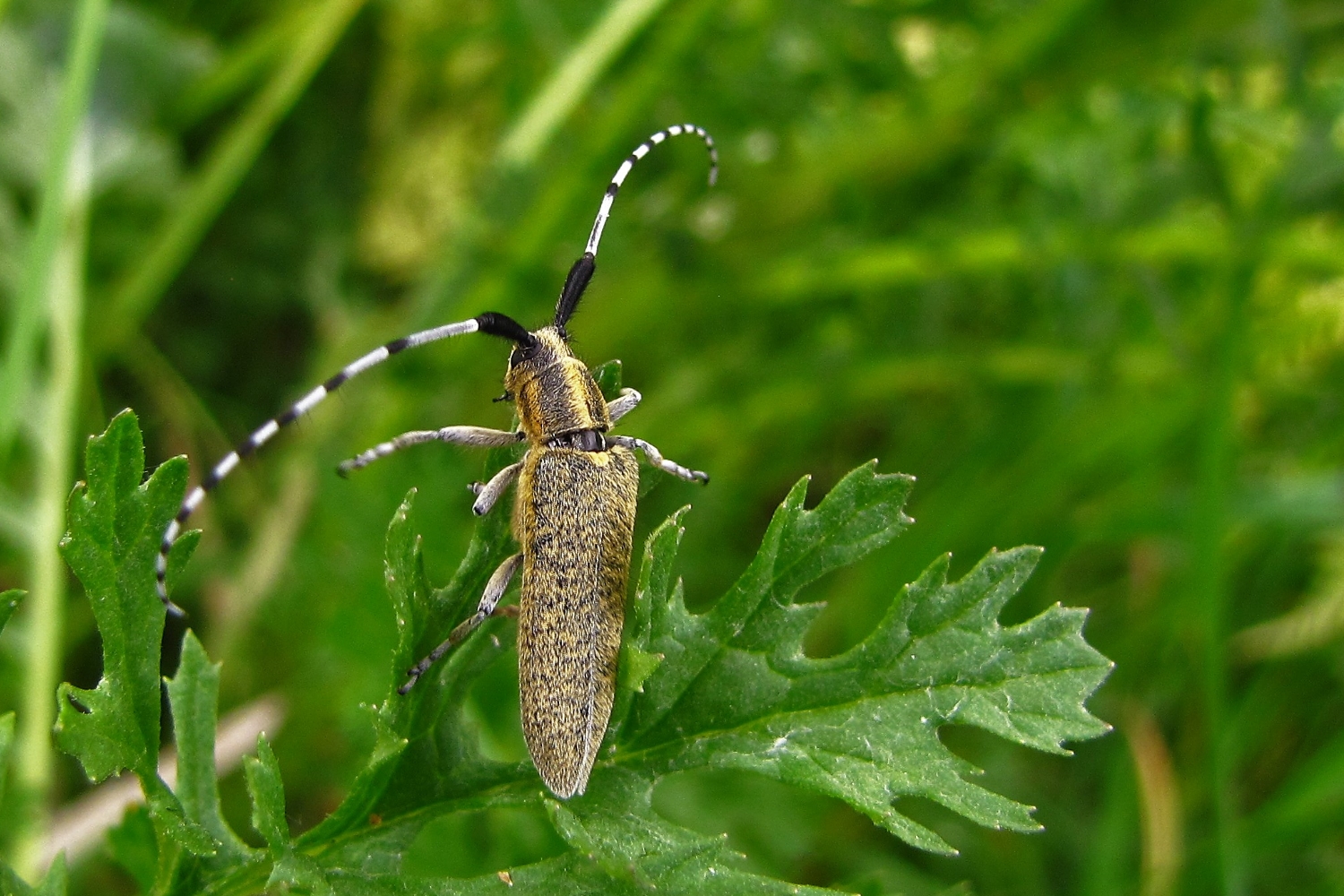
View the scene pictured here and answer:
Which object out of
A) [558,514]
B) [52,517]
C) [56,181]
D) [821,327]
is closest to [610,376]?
[558,514]

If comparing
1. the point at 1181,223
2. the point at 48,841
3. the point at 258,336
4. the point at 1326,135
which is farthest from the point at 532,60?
the point at 48,841

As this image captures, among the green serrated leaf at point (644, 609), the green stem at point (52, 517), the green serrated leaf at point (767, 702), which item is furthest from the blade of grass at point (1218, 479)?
the green stem at point (52, 517)

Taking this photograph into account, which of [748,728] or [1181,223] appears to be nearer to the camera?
[748,728]

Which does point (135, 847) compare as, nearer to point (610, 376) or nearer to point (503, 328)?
point (610, 376)

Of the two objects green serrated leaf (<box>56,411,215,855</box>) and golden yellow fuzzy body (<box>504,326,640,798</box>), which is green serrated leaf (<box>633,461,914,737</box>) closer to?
golden yellow fuzzy body (<box>504,326,640,798</box>)

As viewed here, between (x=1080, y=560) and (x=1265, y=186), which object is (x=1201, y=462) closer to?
(x=1265, y=186)

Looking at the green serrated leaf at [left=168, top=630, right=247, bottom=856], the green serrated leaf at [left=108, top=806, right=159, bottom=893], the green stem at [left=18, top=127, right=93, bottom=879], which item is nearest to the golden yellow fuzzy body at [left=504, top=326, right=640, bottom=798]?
the green serrated leaf at [left=168, top=630, right=247, bottom=856]
